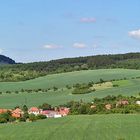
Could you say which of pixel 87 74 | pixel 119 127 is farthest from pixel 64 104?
pixel 119 127

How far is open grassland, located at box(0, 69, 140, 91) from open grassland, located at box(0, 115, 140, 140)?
72.5 meters

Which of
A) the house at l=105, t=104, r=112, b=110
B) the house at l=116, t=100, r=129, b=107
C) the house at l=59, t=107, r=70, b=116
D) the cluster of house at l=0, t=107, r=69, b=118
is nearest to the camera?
the cluster of house at l=0, t=107, r=69, b=118

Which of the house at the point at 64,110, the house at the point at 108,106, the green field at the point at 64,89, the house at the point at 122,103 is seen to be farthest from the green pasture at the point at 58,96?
the house at the point at 108,106

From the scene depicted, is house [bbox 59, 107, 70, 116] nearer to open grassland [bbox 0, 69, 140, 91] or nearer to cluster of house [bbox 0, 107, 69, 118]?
cluster of house [bbox 0, 107, 69, 118]

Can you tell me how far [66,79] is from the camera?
165375 mm

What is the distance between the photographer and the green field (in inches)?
5285

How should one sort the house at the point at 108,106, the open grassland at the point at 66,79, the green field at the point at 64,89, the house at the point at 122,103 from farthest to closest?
the open grassland at the point at 66,79 → the green field at the point at 64,89 → the house at the point at 122,103 → the house at the point at 108,106

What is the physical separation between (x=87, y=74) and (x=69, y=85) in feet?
51.7

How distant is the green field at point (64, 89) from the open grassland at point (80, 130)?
48.0 metres

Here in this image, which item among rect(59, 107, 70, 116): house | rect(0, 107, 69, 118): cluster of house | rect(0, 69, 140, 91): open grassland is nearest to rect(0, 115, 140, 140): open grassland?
rect(0, 107, 69, 118): cluster of house

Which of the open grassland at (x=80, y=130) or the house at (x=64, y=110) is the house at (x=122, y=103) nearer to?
the house at (x=64, y=110)

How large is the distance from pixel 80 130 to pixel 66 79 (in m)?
95.1

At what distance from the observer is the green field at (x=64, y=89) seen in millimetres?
134250

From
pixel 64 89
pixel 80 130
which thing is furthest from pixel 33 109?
pixel 80 130
